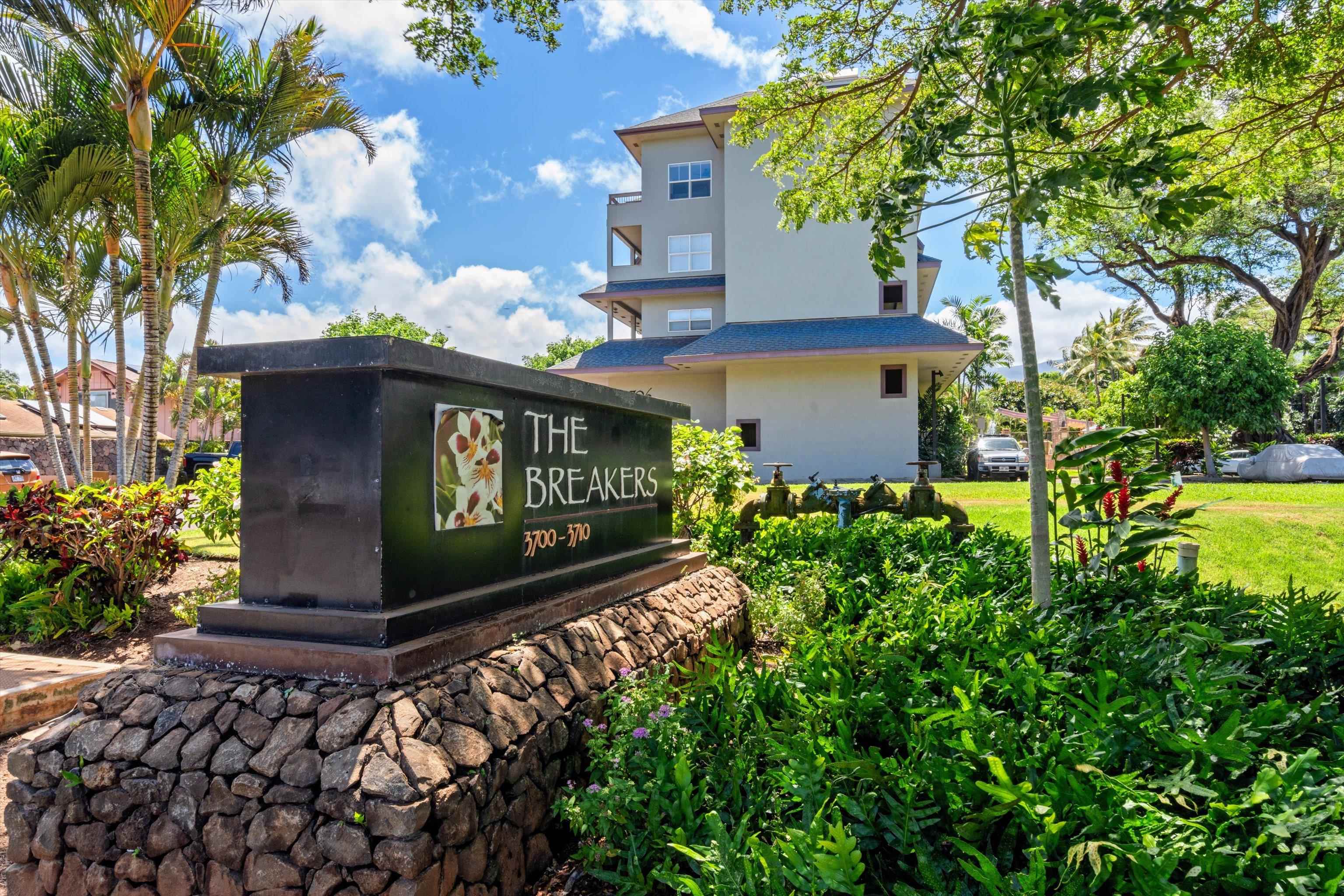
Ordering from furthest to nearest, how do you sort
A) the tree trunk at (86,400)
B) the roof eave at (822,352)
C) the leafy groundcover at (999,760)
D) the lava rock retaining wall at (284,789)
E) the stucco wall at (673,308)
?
the stucco wall at (673,308) < the roof eave at (822,352) < the tree trunk at (86,400) < the lava rock retaining wall at (284,789) < the leafy groundcover at (999,760)

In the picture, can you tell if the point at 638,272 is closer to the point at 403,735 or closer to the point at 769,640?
the point at 769,640

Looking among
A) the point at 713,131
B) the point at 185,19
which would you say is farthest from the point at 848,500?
the point at 713,131

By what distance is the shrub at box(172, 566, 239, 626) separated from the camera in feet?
20.7

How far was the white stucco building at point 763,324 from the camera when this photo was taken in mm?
21250

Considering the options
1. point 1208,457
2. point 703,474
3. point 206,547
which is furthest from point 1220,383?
point 206,547

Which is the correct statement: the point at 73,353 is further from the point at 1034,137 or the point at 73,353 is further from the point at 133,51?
the point at 1034,137

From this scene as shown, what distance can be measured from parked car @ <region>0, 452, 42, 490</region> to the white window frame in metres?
20.4

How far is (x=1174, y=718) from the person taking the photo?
2418 mm

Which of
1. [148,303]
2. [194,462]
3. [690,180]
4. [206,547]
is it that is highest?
[690,180]

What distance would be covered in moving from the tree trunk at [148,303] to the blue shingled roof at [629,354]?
13939 millimetres

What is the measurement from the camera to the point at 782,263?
2255 centimetres

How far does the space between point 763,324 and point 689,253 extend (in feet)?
14.4

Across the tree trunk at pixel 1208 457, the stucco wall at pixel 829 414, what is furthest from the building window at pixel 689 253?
the tree trunk at pixel 1208 457

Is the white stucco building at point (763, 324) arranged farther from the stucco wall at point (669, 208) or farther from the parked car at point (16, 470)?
the parked car at point (16, 470)
